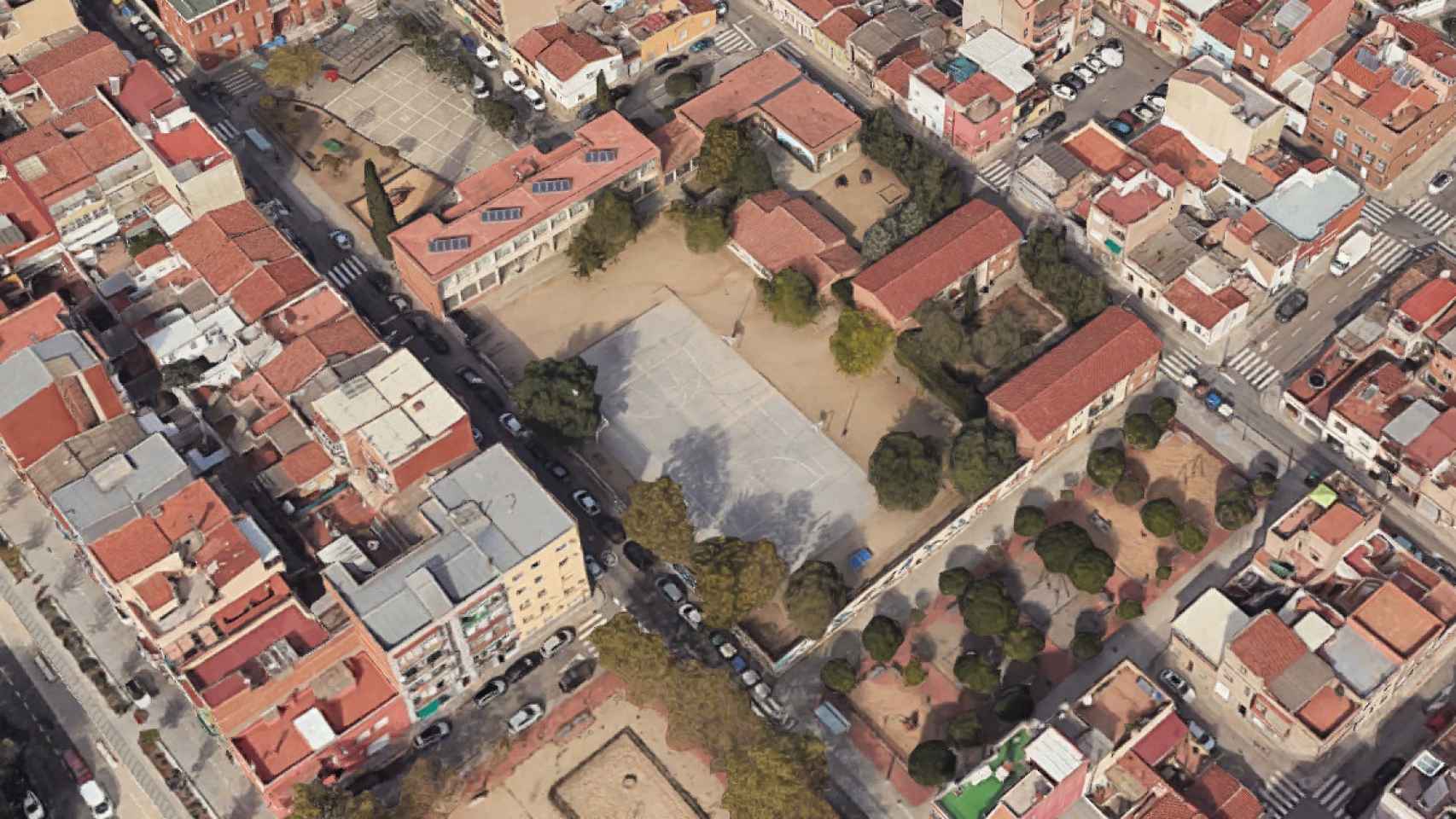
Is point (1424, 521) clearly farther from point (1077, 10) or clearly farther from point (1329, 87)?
point (1077, 10)

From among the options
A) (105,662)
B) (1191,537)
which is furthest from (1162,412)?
(105,662)

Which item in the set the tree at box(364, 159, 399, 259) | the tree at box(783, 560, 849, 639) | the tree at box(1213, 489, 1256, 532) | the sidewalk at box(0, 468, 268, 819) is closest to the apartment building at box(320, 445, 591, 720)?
the sidewalk at box(0, 468, 268, 819)

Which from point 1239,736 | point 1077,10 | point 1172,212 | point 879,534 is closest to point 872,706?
point 879,534

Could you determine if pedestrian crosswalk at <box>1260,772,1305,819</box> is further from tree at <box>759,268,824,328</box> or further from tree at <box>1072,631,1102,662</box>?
tree at <box>759,268,824,328</box>

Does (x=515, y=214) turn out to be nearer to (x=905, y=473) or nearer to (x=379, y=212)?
(x=379, y=212)

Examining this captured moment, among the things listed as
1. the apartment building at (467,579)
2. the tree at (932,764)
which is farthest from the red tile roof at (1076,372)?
the apartment building at (467,579)

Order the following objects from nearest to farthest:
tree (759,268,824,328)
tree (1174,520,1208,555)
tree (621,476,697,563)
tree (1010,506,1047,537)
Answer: tree (621,476,697,563) < tree (1174,520,1208,555) < tree (1010,506,1047,537) < tree (759,268,824,328)
